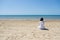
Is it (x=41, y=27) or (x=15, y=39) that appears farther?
(x=41, y=27)

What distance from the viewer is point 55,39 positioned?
7.66 metres

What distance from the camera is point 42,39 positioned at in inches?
299

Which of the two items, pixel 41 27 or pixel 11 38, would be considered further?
pixel 41 27

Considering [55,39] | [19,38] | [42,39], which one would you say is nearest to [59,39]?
[55,39]

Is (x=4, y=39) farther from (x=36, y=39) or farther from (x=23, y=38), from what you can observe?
(x=36, y=39)

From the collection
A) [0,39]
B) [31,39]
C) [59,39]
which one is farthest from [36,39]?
[0,39]

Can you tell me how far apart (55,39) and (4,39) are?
2795 millimetres

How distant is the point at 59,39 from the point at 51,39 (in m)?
0.49

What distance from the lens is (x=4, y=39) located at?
24.8 ft

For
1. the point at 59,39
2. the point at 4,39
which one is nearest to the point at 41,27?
the point at 59,39

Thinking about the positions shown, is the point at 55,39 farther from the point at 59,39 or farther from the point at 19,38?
the point at 19,38

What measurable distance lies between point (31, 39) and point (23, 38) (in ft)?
1.60

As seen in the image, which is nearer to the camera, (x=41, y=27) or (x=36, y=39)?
(x=36, y=39)

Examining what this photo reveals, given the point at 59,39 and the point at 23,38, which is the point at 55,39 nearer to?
the point at 59,39
